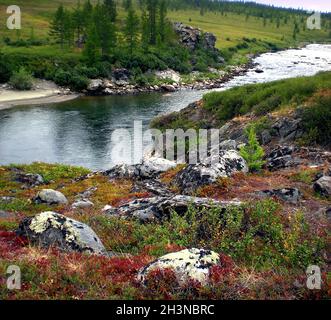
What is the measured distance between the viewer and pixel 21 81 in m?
76.9

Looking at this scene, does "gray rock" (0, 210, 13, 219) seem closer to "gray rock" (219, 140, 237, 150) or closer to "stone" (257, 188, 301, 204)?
"stone" (257, 188, 301, 204)

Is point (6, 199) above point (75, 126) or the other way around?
above

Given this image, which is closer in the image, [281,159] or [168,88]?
[281,159]

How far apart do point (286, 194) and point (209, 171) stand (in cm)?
404

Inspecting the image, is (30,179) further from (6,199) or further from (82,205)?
(82,205)

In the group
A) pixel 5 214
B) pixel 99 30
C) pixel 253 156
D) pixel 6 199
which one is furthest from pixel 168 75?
pixel 5 214

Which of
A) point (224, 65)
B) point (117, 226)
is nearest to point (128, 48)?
point (224, 65)

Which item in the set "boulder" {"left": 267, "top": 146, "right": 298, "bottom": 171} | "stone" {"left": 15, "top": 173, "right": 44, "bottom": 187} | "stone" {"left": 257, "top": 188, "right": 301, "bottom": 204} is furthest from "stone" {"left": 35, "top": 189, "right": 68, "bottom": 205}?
"boulder" {"left": 267, "top": 146, "right": 298, "bottom": 171}

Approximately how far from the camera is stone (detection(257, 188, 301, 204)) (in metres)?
14.3

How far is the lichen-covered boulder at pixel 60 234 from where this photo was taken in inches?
418

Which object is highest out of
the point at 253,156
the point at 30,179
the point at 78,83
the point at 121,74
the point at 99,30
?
the point at 99,30

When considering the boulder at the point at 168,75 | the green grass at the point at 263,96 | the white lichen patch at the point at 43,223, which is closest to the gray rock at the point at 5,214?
the white lichen patch at the point at 43,223

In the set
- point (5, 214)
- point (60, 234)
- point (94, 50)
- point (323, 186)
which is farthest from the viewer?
point (94, 50)

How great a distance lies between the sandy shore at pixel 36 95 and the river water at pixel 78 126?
308 cm
